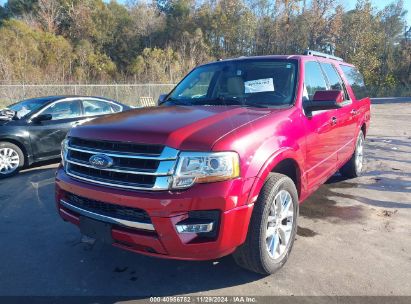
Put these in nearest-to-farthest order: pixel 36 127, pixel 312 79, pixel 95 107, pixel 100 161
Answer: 1. pixel 100 161
2. pixel 312 79
3. pixel 36 127
4. pixel 95 107

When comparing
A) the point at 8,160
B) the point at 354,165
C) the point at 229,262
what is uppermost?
the point at 8,160

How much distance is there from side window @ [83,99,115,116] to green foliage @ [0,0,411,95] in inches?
968

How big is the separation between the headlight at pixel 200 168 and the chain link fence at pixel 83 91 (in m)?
18.9

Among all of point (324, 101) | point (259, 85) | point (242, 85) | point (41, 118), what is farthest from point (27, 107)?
point (324, 101)

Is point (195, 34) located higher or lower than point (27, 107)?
higher

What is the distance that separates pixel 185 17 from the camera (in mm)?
52000

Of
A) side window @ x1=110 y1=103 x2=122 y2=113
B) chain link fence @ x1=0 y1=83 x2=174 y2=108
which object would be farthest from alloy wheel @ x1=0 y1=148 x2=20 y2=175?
chain link fence @ x1=0 y1=83 x2=174 y2=108

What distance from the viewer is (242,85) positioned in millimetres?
4230

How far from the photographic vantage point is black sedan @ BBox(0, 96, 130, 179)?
7.04 meters

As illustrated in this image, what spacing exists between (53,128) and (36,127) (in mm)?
325

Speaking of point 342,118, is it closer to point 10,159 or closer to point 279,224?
point 279,224

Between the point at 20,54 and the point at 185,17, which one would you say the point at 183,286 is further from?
the point at 185,17

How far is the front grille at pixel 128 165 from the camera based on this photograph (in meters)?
2.75

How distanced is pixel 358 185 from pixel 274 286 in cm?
355
